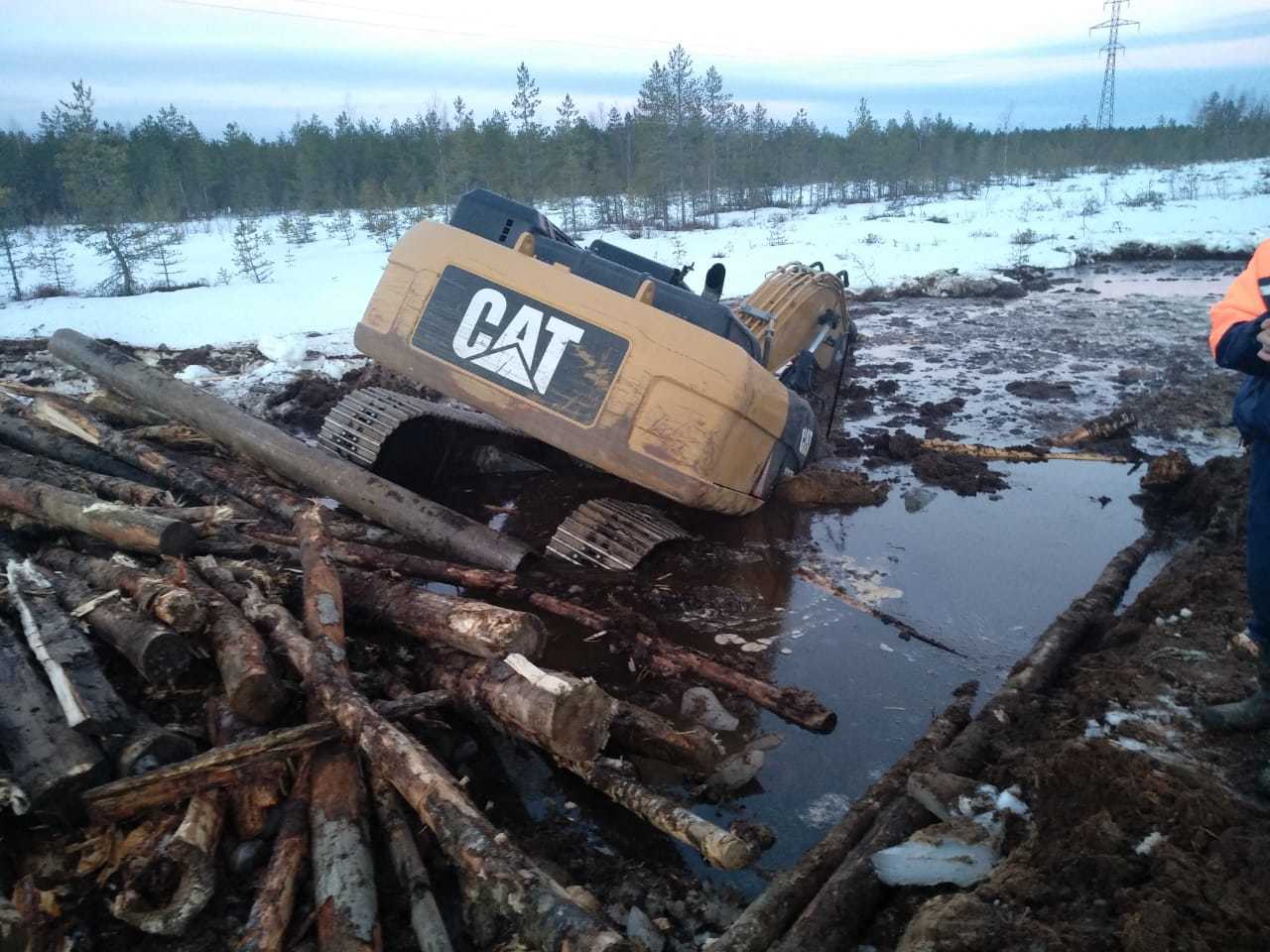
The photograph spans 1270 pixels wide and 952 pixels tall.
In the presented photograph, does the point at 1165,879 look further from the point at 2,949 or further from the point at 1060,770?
the point at 2,949

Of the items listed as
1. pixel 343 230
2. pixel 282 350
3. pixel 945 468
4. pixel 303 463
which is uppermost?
pixel 343 230

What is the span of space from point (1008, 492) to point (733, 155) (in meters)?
34.8

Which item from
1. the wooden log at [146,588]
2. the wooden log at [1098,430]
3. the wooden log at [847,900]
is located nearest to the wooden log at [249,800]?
the wooden log at [146,588]

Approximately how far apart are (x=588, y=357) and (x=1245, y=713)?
3341mm

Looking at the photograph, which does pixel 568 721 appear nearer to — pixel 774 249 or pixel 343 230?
pixel 774 249

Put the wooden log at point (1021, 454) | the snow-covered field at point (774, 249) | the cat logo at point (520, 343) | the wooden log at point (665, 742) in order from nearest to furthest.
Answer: the wooden log at point (665, 742) < the cat logo at point (520, 343) < the wooden log at point (1021, 454) < the snow-covered field at point (774, 249)

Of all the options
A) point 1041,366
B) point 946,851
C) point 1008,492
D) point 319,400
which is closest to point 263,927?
point 946,851

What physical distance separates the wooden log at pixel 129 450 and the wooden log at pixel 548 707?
266cm

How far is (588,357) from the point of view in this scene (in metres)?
4.68

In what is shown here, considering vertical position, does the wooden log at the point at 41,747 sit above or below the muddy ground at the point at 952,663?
above

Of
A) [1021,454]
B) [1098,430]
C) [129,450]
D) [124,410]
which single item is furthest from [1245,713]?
[124,410]

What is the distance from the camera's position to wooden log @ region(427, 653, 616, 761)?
2.87 meters

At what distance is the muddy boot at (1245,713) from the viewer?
280 centimetres

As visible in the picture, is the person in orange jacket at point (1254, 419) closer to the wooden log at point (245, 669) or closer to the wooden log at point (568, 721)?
the wooden log at point (568, 721)
